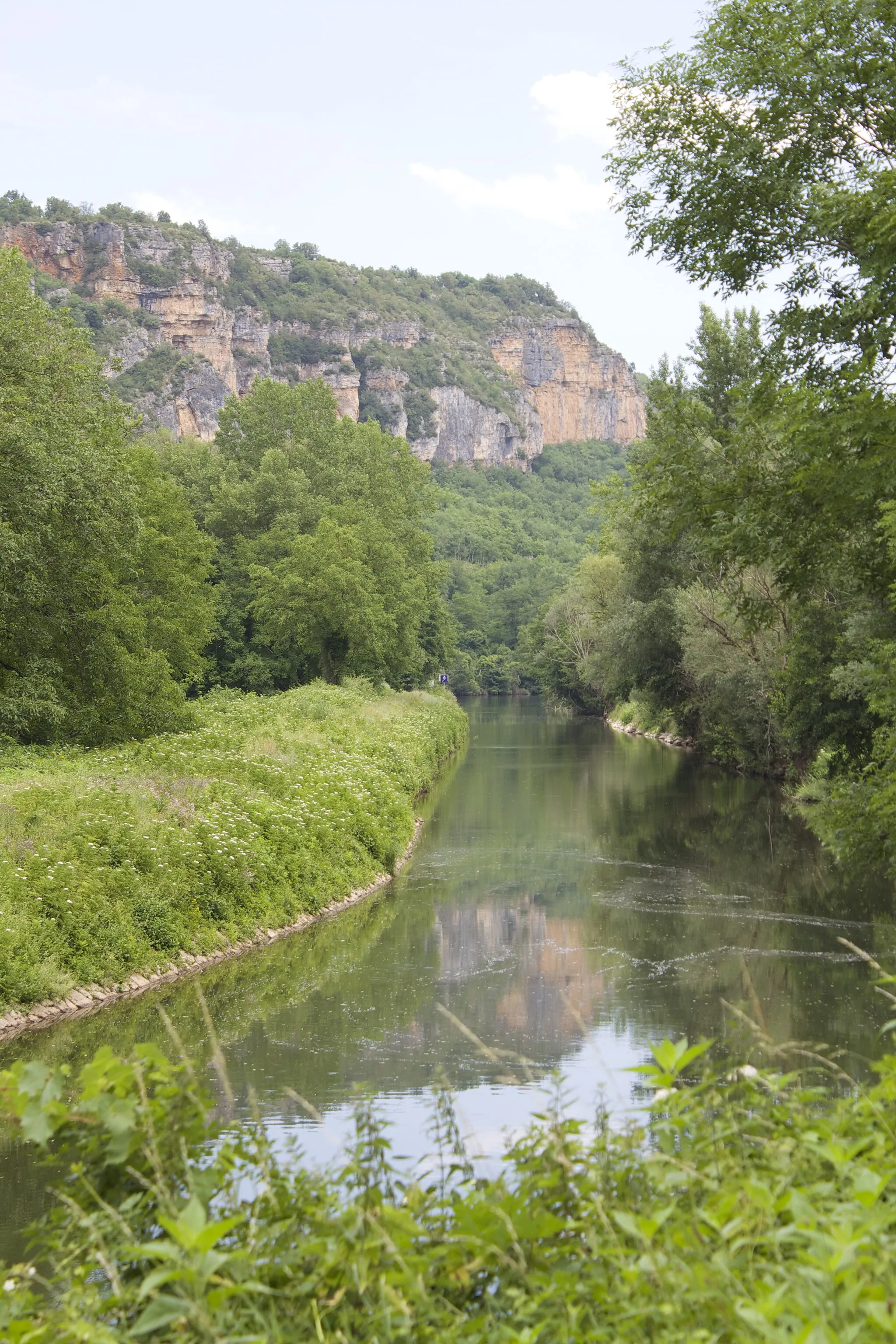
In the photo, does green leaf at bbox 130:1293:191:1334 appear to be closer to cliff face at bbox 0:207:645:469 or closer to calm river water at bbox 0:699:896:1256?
calm river water at bbox 0:699:896:1256

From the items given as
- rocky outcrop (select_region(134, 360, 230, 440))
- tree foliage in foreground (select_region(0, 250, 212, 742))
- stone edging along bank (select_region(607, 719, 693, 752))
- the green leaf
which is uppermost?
rocky outcrop (select_region(134, 360, 230, 440))

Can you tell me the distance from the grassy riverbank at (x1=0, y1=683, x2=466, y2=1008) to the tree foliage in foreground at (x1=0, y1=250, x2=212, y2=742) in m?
1.62

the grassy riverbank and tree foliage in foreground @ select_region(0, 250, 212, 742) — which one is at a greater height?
tree foliage in foreground @ select_region(0, 250, 212, 742)

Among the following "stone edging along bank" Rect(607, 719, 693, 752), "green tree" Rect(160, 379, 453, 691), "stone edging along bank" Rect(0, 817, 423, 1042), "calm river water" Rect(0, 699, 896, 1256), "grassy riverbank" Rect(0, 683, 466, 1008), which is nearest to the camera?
"calm river water" Rect(0, 699, 896, 1256)

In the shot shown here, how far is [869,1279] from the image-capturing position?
10.1 feet

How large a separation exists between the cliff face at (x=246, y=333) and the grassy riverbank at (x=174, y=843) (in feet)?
278

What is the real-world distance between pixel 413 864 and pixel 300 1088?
13205 mm

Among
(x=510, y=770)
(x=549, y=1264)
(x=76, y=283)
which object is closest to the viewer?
(x=549, y=1264)

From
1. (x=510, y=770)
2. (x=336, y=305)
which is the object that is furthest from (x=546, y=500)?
(x=510, y=770)

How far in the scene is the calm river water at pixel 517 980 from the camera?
1094cm

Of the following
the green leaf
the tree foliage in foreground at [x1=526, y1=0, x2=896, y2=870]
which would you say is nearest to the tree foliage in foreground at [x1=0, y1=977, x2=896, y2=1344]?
the green leaf

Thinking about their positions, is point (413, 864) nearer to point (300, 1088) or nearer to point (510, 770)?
point (300, 1088)

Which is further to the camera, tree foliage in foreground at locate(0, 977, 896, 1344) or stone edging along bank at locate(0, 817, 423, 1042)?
stone edging along bank at locate(0, 817, 423, 1042)

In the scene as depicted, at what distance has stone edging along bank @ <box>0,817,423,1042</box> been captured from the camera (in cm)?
1264
